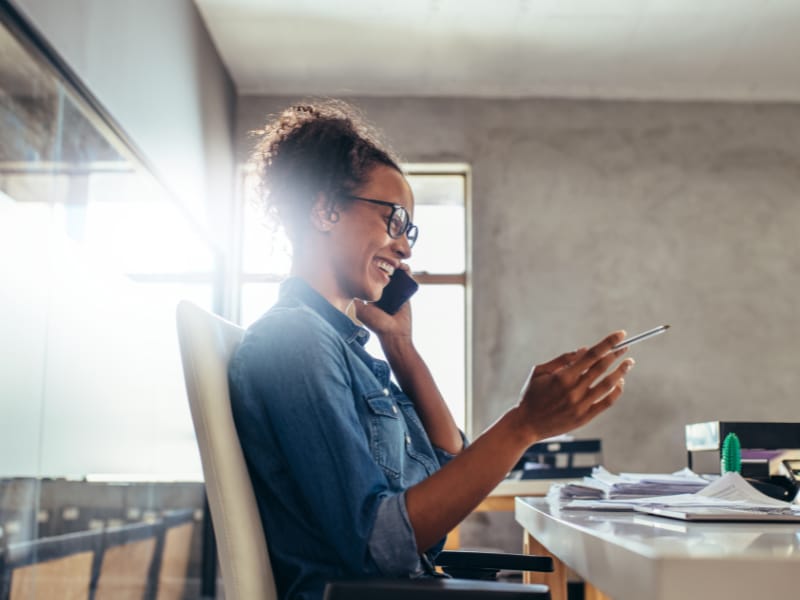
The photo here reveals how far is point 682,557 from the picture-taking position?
1.90 ft

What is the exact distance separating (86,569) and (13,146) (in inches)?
43.9

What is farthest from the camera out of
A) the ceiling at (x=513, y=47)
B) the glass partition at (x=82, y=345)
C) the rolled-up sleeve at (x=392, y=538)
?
the ceiling at (x=513, y=47)

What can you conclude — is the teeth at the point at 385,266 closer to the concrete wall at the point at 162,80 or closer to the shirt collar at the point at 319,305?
the shirt collar at the point at 319,305

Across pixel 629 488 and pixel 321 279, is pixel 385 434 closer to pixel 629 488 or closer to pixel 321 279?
pixel 321 279

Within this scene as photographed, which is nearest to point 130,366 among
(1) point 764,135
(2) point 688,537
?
(2) point 688,537

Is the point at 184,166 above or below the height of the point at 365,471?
above

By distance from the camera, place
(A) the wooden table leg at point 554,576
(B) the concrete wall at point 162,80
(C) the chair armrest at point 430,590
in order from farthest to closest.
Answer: (B) the concrete wall at point 162,80
(A) the wooden table leg at point 554,576
(C) the chair armrest at point 430,590

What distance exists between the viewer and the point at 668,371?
13.8 feet

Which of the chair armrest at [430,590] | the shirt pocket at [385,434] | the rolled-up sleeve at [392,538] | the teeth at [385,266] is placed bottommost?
the chair armrest at [430,590]

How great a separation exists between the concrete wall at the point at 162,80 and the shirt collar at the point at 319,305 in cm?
106

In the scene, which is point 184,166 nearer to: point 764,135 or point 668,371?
point 668,371

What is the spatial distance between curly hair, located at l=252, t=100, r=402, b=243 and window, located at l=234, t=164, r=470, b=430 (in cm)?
283

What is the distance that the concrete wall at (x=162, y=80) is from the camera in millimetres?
2271

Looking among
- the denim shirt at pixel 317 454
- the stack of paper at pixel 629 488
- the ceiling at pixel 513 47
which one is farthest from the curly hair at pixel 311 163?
the ceiling at pixel 513 47
